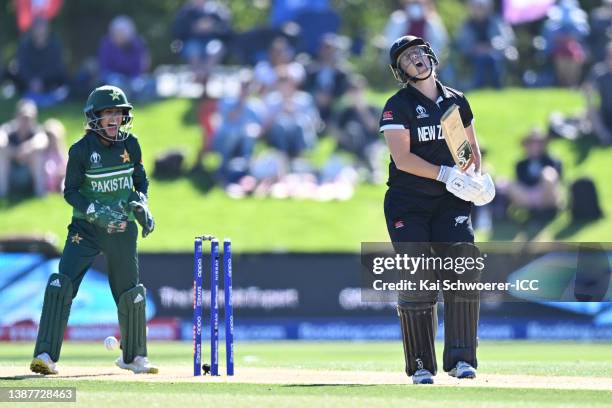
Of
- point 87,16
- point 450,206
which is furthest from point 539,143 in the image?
point 87,16

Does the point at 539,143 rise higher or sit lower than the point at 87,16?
lower

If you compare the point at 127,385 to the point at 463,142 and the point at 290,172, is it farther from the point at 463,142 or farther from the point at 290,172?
the point at 290,172

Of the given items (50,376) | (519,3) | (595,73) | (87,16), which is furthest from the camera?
(87,16)

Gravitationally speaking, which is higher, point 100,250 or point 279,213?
point 279,213

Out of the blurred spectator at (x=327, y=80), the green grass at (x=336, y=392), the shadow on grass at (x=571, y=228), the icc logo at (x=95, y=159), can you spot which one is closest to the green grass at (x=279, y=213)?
the shadow on grass at (x=571, y=228)

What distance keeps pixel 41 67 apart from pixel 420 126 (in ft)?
47.9

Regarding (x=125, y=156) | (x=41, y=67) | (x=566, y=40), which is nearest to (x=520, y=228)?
(x=566, y=40)

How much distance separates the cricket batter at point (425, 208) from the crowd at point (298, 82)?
10.6 meters

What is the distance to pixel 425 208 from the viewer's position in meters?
8.98

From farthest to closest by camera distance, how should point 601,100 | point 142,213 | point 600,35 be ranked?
1. point 600,35
2. point 601,100
3. point 142,213

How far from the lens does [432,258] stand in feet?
29.6

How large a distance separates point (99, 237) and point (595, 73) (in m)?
13.4

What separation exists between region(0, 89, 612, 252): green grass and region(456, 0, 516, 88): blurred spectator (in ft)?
4.22

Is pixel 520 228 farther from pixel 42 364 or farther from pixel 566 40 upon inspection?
pixel 42 364
